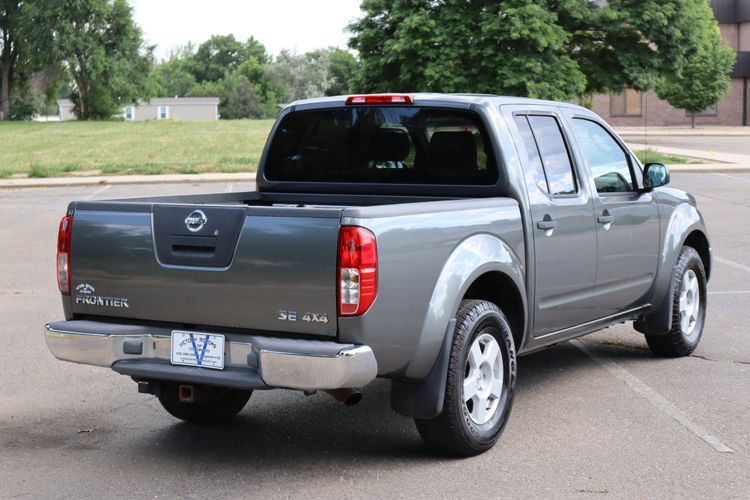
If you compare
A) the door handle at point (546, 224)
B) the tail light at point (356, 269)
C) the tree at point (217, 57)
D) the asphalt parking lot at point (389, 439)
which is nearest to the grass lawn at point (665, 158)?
the asphalt parking lot at point (389, 439)

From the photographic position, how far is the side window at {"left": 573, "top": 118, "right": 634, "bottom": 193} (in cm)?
694

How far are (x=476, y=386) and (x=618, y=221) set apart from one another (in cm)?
199

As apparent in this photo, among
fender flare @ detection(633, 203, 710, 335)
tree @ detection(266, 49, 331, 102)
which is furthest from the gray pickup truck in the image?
tree @ detection(266, 49, 331, 102)

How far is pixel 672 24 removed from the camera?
35.7 metres

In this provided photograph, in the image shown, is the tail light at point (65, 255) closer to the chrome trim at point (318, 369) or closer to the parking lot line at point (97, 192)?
the chrome trim at point (318, 369)

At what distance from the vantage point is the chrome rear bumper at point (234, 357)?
4.73 metres

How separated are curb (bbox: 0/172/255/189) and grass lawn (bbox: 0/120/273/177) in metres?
1.48

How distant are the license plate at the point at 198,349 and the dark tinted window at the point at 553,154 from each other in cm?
234

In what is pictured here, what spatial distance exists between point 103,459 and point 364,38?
30.9m

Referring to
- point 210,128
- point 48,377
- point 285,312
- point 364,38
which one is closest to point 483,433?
point 285,312

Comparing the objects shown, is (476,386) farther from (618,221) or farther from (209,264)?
(618,221)

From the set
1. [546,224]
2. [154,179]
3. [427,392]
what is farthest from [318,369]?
[154,179]

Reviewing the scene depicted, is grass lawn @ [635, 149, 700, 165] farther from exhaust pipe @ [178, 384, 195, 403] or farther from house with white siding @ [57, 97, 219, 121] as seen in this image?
house with white siding @ [57, 97, 219, 121]

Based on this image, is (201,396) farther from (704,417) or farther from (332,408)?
(704,417)
